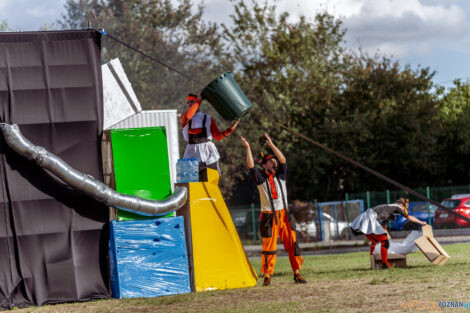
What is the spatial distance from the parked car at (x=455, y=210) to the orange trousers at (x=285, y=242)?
18.8 metres

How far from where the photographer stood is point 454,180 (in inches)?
1609

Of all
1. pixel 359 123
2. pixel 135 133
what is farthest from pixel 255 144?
pixel 135 133

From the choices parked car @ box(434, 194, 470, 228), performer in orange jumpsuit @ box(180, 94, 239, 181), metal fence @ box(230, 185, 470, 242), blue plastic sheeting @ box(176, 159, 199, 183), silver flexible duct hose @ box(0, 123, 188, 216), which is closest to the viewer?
silver flexible duct hose @ box(0, 123, 188, 216)

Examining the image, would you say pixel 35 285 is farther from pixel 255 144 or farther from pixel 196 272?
pixel 255 144

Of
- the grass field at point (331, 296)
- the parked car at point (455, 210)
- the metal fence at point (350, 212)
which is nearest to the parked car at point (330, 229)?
the metal fence at point (350, 212)

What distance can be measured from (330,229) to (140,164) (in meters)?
23.1

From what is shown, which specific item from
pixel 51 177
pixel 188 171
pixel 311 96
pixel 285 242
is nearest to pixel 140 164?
pixel 188 171

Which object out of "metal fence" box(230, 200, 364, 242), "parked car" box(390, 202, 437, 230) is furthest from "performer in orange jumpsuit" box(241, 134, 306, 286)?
"metal fence" box(230, 200, 364, 242)

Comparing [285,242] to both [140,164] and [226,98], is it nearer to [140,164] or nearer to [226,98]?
[226,98]

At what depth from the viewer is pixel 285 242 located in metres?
11.0

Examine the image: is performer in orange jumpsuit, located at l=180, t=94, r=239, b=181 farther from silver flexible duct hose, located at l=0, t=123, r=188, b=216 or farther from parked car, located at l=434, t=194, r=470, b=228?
parked car, located at l=434, t=194, r=470, b=228

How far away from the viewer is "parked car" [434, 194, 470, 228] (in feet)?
93.5

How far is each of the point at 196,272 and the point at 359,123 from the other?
2895cm

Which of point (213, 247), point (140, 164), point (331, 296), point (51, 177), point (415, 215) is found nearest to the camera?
point (331, 296)
